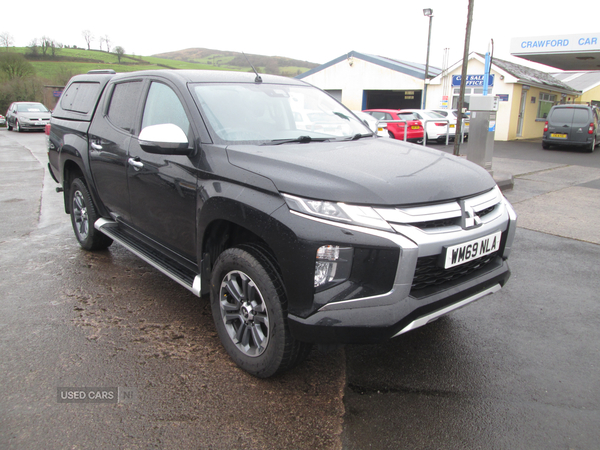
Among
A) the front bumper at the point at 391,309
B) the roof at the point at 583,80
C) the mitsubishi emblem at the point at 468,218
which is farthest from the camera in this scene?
the roof at the point at 583,80

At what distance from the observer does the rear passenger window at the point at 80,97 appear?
4541 millimetres

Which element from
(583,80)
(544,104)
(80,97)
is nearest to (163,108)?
(80,97)

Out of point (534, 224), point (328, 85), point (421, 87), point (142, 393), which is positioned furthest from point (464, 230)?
point (328, 85)

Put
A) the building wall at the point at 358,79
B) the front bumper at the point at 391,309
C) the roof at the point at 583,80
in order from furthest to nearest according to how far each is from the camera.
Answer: the roof at the point at 583,80
the building wall at the point at 358,79
the front bumper at the point at 391,309

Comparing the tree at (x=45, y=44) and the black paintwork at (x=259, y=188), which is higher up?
the tree at (x=45, y=44)

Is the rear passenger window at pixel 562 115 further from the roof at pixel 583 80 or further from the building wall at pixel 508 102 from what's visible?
the roof at pixel 583 80

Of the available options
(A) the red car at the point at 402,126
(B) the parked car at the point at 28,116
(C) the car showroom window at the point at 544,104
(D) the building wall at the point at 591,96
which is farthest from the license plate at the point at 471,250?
(D) the building wall at the point at 591,96

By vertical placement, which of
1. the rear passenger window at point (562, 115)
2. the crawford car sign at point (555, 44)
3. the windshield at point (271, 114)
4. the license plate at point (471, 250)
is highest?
the crawford car sign at point (555, 44)

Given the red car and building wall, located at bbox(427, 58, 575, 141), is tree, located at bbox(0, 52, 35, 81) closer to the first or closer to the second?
building wall, located at bbox(427, 58, 575, 141)

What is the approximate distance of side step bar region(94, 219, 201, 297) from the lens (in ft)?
10.2

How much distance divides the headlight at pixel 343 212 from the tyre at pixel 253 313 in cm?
41

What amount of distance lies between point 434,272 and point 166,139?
5.90 feet

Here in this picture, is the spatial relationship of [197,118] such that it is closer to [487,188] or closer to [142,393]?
[142,393]

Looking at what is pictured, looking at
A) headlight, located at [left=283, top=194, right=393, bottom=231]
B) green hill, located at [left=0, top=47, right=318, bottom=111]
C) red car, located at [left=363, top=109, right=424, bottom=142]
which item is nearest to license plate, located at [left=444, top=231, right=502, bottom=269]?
headlight, located at [left=283, top=194, right=393, bottom=231]
